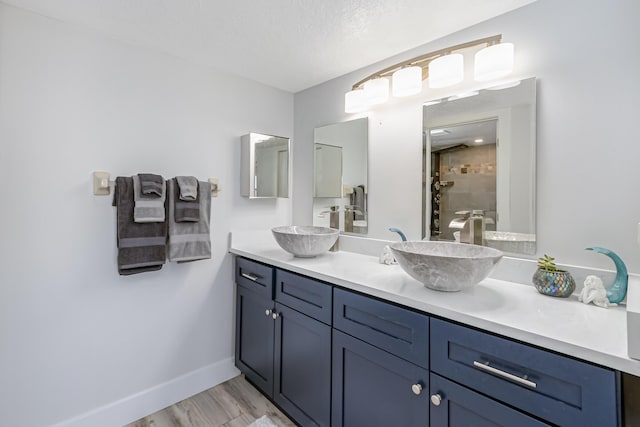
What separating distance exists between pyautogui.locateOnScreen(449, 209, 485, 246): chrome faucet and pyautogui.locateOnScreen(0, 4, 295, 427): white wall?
152 centimetres

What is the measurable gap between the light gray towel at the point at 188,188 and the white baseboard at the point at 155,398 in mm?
1177

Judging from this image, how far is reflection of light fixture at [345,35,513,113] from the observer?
4.50 feet

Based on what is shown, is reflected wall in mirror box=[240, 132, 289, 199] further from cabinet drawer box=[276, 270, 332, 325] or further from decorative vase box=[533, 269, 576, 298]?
decorative vase box=[533, 269, 576, 298]

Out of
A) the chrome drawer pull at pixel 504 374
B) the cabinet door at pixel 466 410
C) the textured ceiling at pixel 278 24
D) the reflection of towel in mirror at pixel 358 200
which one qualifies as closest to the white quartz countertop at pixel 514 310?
the chrome drawer pull at pixel 504 374

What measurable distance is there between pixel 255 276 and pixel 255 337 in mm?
399

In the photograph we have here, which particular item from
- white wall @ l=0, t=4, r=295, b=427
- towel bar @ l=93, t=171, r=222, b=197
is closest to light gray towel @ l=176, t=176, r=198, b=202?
Answer: white wall @ l=0, t=4, r=295, b=427

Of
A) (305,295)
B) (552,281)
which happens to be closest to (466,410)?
(552,281)

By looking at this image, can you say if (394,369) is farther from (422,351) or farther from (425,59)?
(425,59)

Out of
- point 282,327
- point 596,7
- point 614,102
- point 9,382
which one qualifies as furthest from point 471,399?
point 9,382

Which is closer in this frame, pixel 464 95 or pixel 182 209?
pixel 464 95

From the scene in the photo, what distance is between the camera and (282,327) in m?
1.72

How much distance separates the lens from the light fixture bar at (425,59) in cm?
143

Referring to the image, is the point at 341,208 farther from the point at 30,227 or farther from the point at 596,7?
the point at 30,227

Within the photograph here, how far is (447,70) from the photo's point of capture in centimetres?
152
